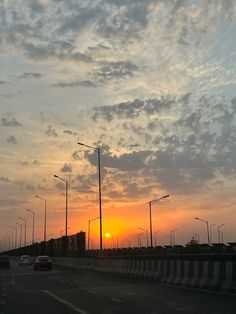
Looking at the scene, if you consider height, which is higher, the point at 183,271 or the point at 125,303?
the point at 183,271

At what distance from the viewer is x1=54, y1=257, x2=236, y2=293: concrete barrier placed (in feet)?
70.7

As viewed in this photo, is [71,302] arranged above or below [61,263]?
below

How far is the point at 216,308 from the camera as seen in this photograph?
52.1 feet

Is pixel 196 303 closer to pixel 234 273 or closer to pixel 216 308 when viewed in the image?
pixel 216 308

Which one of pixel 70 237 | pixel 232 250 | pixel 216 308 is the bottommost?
pixel 216 308

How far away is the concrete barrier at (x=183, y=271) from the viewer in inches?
848

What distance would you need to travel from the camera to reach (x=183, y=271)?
85.4ft

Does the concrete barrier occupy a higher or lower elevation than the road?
higher

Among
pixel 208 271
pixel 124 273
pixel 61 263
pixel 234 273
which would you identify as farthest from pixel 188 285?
pixel 61 263

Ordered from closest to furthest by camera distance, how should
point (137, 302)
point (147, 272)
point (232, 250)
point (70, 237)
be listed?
point (137, 302) → point (147, 272) → point (232, 250) → point (70, 237)

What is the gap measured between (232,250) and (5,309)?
106ft

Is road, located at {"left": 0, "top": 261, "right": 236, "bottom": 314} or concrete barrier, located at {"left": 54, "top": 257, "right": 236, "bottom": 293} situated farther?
concrete barrier, located at {"left": 54, "top": 257, "right": 236, "bottom": 293}

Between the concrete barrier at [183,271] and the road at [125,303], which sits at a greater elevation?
the concrete barrier at [183,271]

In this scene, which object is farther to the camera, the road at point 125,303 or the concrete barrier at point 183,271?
the concrete barrier at point 183,271
